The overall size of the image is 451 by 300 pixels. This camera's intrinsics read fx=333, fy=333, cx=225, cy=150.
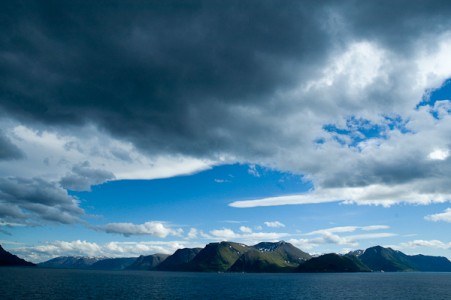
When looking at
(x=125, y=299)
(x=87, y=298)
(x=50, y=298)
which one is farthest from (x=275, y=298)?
(x=50, y=298)

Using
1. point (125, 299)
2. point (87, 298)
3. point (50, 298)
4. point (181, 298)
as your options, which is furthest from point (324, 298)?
point (50, 298)

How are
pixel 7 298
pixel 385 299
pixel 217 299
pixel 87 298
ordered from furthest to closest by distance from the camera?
pixel 385 299 → pixel 217 299 → pixel 87 298 → pixel 7 298

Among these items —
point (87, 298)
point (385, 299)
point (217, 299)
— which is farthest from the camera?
point (385, 299)

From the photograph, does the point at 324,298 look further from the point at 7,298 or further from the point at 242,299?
the point at 7,298

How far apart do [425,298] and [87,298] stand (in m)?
167

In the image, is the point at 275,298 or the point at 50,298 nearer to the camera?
the point at 50,298

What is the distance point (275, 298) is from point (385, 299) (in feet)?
181

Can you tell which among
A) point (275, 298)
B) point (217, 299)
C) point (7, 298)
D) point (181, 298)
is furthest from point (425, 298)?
point (7, 298)

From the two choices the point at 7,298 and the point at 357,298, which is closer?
the point at 7,298

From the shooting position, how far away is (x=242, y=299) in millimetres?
156000

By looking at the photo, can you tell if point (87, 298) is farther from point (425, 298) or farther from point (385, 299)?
point (425, 298)

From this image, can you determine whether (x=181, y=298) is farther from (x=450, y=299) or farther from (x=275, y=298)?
(x=450, y=299)

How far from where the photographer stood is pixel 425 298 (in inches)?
6850

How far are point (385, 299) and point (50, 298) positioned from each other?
156105 mm
